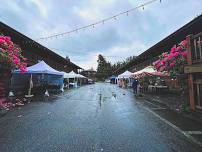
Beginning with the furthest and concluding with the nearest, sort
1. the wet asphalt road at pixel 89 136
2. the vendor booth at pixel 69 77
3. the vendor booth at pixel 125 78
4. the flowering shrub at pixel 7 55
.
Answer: the vendor booth at pixel 125 78 < the vendor booth at pixel 69 77 < the flowering shrub at pixel 7 55 < the wet asphalt road at pixel 89 136

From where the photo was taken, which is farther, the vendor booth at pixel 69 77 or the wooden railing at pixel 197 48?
the vendor booth at pixel 69 77

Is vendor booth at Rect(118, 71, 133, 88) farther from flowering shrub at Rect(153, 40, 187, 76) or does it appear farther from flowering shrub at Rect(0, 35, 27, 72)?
flowering shrub at Rect(0, 35, 27, 72)

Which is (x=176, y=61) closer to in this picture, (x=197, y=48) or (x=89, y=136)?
(x=197, y=48)

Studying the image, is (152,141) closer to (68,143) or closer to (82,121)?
(68,143)

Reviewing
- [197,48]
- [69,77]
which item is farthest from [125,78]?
[197,48]

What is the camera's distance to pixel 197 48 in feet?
30.1

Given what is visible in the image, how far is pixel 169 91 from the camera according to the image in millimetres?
21172

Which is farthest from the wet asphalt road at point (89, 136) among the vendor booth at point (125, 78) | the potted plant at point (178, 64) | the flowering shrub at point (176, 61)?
the vendor booth at point (125, 78)

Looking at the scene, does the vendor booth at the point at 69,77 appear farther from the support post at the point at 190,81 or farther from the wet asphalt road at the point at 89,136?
the wet asphalt road at the point at 89,136

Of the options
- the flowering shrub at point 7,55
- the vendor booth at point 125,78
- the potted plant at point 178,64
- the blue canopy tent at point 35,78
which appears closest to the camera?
the flowering shrub at point 7,55

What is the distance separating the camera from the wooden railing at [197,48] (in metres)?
8.84

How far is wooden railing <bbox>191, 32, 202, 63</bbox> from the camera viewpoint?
8836mm

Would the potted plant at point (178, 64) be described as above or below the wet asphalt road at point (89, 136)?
above

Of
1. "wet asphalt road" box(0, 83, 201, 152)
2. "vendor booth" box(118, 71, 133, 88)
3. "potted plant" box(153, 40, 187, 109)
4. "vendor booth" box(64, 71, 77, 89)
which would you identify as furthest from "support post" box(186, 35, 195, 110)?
"vendor booth" box(64, 71, 77, 89)
